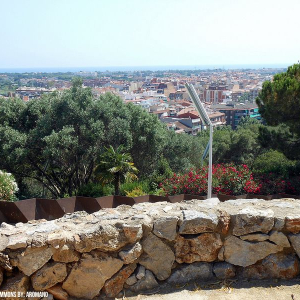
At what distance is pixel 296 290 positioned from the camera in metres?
3.77

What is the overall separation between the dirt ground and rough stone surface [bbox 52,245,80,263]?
606 mm

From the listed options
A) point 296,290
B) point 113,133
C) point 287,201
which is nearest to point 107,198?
point 287,201

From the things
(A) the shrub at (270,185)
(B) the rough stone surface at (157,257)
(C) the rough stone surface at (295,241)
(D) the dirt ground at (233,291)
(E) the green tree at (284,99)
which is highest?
(E) the green tree at (284,99)

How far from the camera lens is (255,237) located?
3.93 m

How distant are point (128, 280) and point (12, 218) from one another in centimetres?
348

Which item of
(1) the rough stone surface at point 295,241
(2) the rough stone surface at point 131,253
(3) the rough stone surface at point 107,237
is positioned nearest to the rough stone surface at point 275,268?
(1) the rough stone surface at point 295,241

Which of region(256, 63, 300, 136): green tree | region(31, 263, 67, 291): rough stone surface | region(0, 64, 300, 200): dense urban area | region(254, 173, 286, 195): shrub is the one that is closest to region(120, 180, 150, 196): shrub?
region(0, 64, 300, 200): dense urban area

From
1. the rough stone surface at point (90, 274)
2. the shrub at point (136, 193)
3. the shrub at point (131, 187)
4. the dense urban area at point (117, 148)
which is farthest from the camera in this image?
the shrub at point (131, 187)

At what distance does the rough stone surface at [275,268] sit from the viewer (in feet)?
13.0

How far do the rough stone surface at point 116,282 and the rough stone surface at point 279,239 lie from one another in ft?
4.57

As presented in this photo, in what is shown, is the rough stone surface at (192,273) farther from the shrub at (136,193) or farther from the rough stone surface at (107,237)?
the shrub at (136,193)

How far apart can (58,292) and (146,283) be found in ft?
2.68

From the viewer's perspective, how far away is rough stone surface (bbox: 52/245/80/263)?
141 inches

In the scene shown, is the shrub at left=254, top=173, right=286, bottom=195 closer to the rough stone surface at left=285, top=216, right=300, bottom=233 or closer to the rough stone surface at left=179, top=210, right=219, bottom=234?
the rough stone surface at left=285, top=216, right=300, bottom=233
